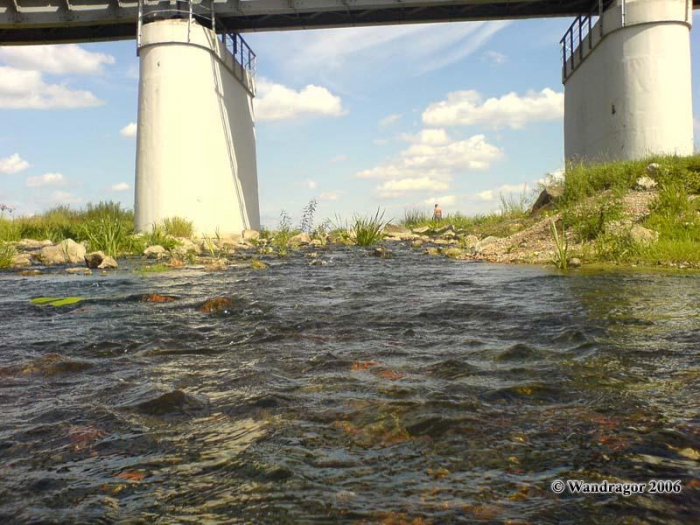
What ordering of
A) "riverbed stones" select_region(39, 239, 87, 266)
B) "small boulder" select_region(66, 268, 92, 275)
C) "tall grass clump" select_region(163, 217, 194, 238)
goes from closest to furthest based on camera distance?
"small boulder" select_region(66, 268, 92, 275)
"riverbed stones" select_region(39, 239, 87, 266)
"tall grass clump" select_region(163, 217, 194, 238)

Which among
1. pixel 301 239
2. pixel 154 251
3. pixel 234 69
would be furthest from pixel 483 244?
pixel 234 69

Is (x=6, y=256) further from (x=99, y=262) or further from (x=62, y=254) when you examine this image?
(x=99, y=262)

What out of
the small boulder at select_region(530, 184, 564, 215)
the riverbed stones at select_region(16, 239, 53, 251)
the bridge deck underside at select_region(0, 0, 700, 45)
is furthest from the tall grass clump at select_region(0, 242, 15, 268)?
the small boulder at select_region(530, 184, 564, 215)

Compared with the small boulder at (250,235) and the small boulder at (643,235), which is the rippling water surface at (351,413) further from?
the small boulder at (250,235)

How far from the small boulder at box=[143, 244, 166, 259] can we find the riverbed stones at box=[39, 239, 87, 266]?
1450mm

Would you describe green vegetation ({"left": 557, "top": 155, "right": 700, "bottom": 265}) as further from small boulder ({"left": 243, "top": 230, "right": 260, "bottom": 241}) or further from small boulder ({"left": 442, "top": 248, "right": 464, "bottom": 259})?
small boulder ({"left": 243, "top": 230, "right": 260, "bottom": 241})

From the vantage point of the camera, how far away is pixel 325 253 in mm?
13078

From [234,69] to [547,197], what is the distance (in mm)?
13180

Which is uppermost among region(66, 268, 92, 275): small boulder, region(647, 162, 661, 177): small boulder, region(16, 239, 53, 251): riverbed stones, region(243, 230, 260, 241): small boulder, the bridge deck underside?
the bridge deck underside

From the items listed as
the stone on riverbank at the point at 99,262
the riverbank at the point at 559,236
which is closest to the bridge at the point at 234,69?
the riverbank at the point at 559,236

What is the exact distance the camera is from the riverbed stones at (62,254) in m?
11.6

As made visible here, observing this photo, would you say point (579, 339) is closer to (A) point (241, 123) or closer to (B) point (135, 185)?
(B) point (135, 185)

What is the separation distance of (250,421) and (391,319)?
261 centimetres

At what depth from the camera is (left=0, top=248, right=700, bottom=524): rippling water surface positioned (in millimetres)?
1906
